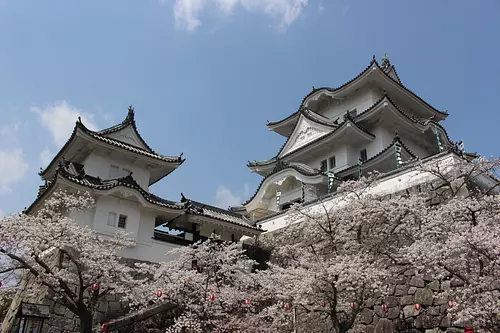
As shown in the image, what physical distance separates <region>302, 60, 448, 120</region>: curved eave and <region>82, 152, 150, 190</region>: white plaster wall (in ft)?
43.7

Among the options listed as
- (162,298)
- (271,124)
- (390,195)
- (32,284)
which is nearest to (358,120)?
(271,124)

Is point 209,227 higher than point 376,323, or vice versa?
point 209,227

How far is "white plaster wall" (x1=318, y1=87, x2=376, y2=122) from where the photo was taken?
25.2 metres

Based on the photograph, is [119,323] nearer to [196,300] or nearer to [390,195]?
[196,300]

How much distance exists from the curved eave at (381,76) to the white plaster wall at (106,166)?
43.7 ft

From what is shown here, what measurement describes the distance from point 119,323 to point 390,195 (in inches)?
409

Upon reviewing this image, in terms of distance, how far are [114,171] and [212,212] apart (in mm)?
4932

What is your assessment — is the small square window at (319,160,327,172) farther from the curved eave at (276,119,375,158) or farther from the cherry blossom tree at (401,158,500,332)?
the cherry blossom tree at (401,158,500,332)

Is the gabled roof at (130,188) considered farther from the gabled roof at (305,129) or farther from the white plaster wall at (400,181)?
the gabled roof at (305,129)

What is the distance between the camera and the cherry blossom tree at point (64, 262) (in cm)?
1168

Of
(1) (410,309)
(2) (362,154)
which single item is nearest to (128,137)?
(2) (362,154)

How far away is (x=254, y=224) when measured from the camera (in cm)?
2072

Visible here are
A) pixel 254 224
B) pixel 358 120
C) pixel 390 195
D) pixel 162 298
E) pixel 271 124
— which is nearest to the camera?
pixel 162 298

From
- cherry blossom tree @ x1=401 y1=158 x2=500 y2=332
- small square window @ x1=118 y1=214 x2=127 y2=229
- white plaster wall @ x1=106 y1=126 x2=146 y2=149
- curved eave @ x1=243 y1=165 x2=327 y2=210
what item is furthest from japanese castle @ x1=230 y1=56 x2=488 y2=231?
cherry blossom tree @ x1=401 y1=158 x2=500 y2=332
